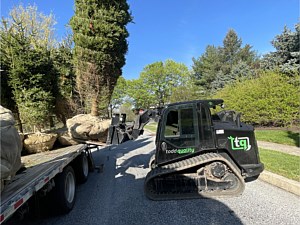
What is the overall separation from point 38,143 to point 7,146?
3310 mm

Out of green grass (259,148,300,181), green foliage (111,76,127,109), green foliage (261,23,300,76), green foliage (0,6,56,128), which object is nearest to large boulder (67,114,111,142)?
green foliage (0,6,56,128)

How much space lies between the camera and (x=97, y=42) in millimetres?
11227

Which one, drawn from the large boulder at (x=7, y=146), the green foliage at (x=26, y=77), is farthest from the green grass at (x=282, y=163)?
the green foliage at (x=26, y=77)

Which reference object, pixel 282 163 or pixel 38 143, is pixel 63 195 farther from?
pixel 282 163

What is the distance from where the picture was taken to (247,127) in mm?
4621

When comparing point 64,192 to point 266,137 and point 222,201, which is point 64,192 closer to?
point 222,201

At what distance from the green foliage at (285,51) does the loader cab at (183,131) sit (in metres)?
9.63

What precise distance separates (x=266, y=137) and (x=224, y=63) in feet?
95.1

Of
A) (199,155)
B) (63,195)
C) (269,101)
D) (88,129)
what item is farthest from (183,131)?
(269,101)

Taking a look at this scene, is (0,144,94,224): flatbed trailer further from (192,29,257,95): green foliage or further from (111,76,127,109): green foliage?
(111,76,127,109): green foliage

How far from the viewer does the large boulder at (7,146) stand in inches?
85.6

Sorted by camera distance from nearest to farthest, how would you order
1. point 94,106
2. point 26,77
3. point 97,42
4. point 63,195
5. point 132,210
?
point 63,195, point 132,210, point 26,77, point 97,42, point 94,106

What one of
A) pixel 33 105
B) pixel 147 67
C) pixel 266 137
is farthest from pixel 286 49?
pixel 147 67

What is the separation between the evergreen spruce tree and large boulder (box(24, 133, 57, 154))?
264 inches
